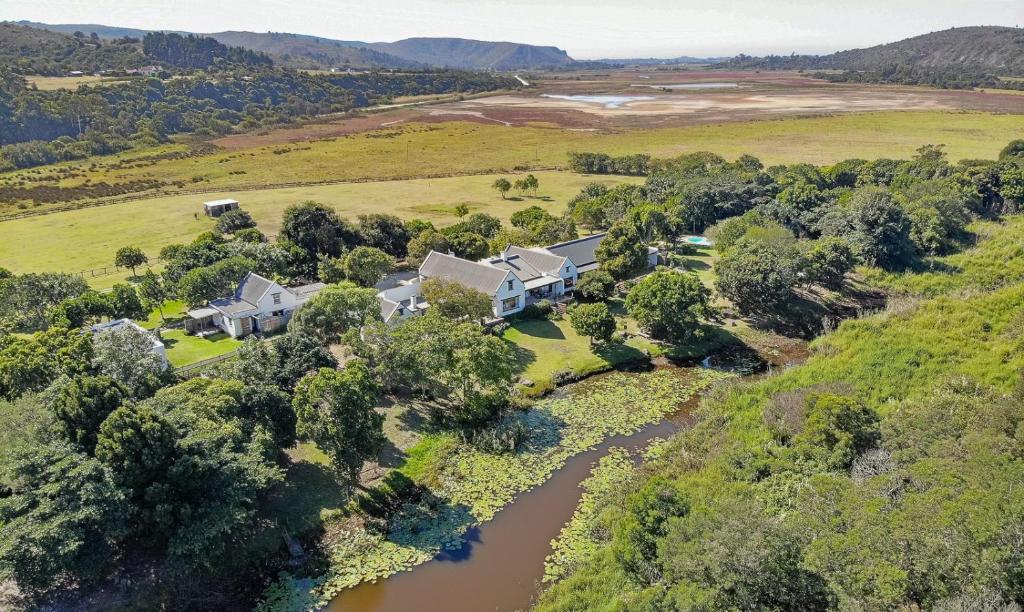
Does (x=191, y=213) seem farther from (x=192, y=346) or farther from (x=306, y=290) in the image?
(x=192, y=346)

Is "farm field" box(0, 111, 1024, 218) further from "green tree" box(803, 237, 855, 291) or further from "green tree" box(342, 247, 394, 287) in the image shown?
"green tree" box(803, 237, 855, 291)

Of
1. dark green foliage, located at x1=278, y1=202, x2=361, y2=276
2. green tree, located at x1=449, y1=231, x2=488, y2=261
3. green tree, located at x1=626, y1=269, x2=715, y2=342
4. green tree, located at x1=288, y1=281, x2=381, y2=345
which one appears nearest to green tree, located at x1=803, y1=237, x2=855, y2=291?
green tree, located at x1=626, y1=269, x2=715, y2=342

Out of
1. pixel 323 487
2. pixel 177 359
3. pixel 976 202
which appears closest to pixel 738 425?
pixel 323 487

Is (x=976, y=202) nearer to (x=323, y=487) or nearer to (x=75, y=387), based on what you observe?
(x=323, y=487)

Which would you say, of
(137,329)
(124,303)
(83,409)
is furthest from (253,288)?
(83,409)

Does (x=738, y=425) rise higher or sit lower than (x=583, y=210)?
lower

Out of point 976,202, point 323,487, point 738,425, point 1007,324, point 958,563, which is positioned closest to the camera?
point 958,563
